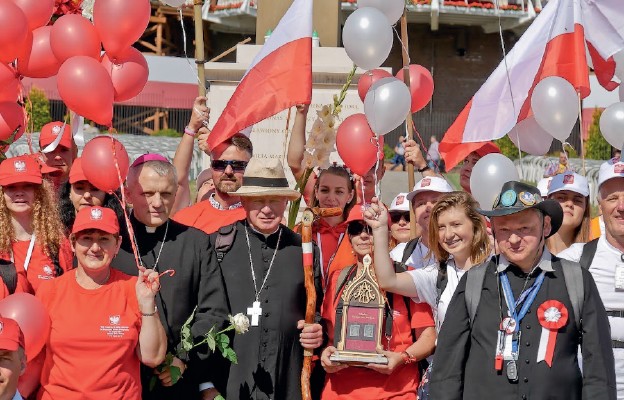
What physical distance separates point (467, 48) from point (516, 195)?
36584 mm

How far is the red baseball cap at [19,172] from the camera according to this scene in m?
5.89

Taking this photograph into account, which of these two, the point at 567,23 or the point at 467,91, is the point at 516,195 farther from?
the point at 467,91

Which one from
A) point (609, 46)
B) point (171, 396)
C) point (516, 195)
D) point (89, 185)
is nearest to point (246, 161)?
point (89, 185)

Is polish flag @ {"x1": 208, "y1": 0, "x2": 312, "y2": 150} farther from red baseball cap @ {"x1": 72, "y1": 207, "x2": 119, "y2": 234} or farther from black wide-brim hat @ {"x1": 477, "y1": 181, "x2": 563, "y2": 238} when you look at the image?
black wide-brim hat @ {"x1": 477, "y1": 181, "x2": 563, "y2": 238}

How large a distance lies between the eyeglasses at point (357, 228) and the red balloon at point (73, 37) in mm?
1885

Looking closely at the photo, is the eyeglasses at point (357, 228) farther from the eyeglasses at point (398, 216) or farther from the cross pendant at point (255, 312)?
the eyeglasses at point (398, 216)

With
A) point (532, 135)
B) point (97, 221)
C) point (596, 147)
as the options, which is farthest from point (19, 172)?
point (596, 147)

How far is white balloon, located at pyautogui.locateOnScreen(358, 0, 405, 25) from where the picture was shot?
6.73m

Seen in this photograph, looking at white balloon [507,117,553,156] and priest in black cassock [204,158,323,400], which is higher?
white balloon [507,117,553,156]

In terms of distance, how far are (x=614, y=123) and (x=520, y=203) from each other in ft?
8.36

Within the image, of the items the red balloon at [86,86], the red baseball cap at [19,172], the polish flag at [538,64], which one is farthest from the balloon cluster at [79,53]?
the polish flag at [538,64]

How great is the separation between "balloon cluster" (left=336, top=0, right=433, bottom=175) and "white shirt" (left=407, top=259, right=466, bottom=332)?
3.25 feet

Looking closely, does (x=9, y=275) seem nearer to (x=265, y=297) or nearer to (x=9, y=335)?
(x=9, y=335)

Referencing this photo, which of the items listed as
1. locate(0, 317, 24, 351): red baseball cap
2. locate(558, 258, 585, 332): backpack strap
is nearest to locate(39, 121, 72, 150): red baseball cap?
locate(0, 317, 24, 351): red baseball cap
